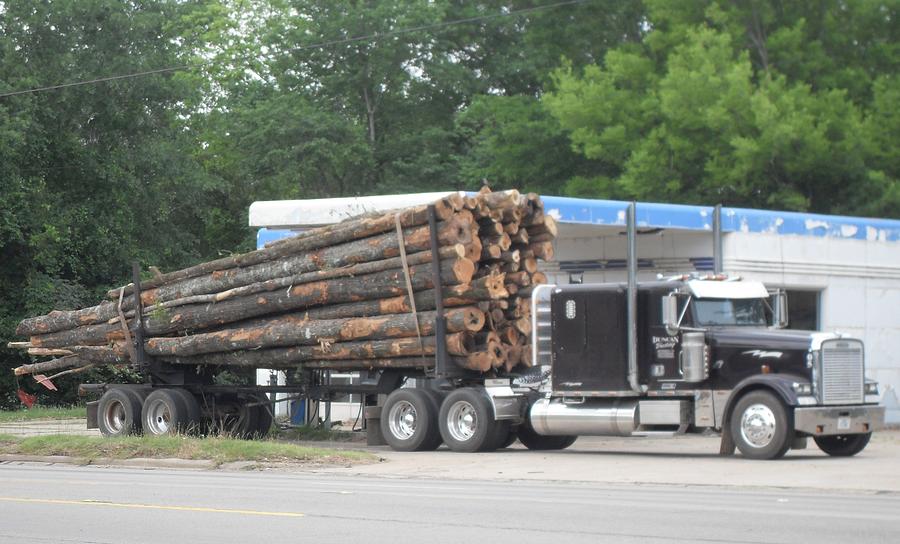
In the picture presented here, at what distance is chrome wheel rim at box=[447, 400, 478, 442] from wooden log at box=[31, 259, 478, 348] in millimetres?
1967

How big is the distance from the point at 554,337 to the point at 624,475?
432cm

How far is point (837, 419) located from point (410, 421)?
273 inches

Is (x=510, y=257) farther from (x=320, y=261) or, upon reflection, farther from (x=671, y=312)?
(x=320, y=261)

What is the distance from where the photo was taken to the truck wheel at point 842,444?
2059 cm

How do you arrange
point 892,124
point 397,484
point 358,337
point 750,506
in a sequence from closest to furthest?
1. point 750,506
2. point 397,484
3. point 358,337
4. point 892,124

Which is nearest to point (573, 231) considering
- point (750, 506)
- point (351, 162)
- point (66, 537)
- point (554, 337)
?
point (554, 337)

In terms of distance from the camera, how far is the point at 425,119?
56.8 metres

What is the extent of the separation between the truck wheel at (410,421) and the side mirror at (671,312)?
13.7 feet

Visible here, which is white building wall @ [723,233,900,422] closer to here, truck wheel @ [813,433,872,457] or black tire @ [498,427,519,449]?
black tire @ [498,427,519,449]

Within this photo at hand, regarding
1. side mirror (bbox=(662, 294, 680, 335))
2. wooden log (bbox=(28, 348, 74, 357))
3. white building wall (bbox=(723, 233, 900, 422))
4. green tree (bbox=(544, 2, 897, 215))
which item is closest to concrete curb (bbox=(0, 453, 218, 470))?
wooden log (bbox=(28, 348, 74, 357))

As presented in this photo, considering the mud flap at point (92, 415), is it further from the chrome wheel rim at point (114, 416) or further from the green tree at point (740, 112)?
the green tree at point (740, 112)

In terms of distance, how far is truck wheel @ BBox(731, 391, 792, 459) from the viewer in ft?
63.4

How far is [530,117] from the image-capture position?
1987 inches

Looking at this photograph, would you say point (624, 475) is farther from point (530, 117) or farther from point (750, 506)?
point (530, 117)
